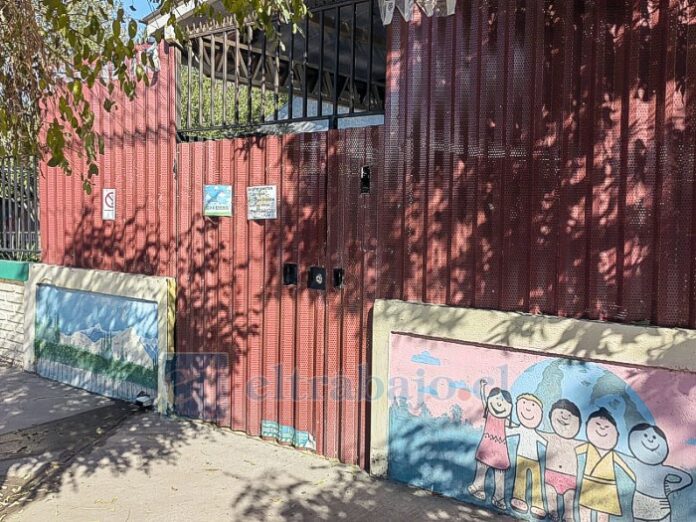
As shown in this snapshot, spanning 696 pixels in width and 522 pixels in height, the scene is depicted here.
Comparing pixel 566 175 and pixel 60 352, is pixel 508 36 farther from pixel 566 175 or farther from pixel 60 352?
pixel 60 352

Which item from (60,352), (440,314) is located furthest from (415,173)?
(60,352)

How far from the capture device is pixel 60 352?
25.2ft

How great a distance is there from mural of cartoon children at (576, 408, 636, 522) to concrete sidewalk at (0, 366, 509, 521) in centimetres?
64

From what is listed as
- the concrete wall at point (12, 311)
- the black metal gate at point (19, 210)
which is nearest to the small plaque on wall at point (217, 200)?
the black metal gate at point (19, 210)

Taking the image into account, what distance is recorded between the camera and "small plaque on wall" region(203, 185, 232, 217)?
589 centimetres

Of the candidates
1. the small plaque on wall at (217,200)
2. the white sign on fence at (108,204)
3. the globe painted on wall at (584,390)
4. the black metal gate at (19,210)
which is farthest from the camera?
the black metal gate at (19,210)

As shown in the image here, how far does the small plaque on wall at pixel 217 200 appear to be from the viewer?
589cm

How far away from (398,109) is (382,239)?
105cm

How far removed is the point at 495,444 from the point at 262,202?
296 centimetres

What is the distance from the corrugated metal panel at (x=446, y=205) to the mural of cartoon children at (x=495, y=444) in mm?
679

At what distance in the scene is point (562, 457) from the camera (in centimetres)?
396

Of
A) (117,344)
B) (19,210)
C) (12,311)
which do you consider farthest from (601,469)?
(19,210)

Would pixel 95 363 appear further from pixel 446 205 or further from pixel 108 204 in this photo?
pixel 446 205

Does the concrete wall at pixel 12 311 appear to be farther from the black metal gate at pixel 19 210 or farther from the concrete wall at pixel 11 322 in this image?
the black metal gate at pixel 19 210
